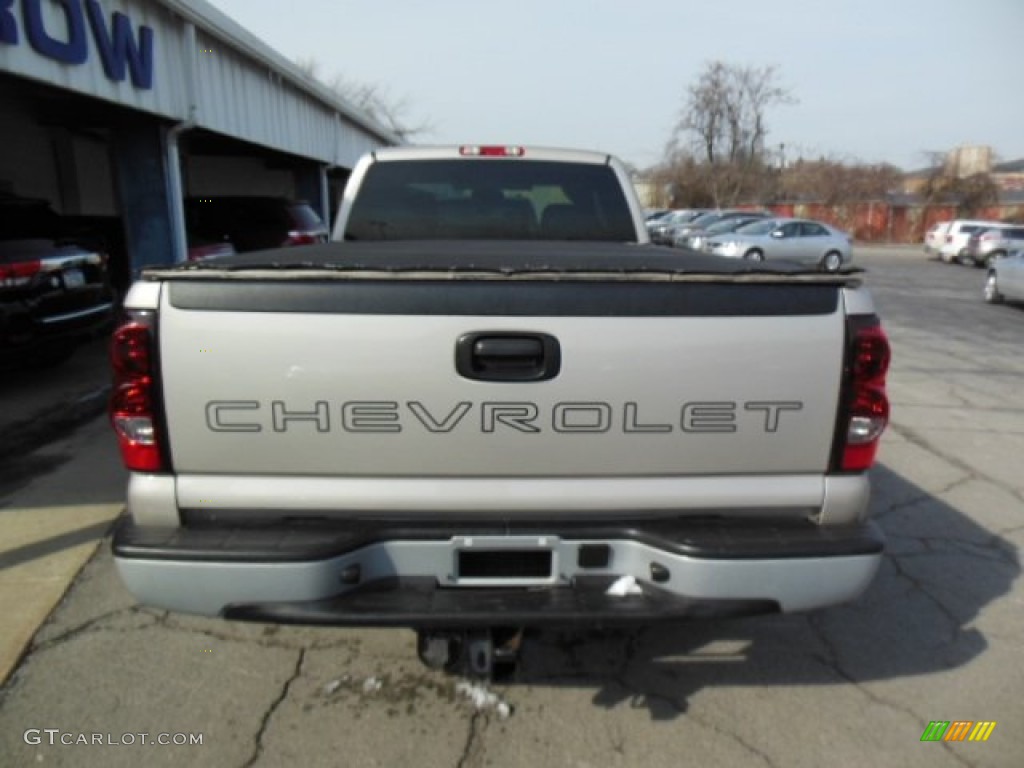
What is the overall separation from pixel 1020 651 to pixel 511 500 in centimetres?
244

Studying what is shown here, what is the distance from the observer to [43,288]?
6.28 metres

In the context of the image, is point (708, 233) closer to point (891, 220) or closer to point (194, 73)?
point (194, 73)

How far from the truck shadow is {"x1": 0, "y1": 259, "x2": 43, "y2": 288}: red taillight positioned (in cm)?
564

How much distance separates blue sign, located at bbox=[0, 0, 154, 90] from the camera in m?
6.08

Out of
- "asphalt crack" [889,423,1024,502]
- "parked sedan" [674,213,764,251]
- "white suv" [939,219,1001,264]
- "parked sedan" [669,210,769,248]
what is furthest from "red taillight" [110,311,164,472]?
"white suv" [939,219,1001,264]

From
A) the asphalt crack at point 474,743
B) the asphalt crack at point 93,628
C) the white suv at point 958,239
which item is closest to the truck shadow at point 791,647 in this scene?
the asphalt crack at point 474,743

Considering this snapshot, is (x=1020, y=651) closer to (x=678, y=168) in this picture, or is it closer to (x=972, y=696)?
(x=972, y=696)

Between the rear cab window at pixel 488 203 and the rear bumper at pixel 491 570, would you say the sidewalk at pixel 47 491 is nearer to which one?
the rear bumper at pixel 491 570

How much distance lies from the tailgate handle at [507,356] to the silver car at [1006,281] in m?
16.3

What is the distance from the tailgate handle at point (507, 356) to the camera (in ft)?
6.50

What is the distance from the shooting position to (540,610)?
2041 mm

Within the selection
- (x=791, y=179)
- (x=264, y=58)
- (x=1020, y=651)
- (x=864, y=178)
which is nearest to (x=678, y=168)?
(x=791, y=179)

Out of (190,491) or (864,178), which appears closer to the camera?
(190,491)

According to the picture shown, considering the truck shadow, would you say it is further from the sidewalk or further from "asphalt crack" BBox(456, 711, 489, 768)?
the sidewalk
